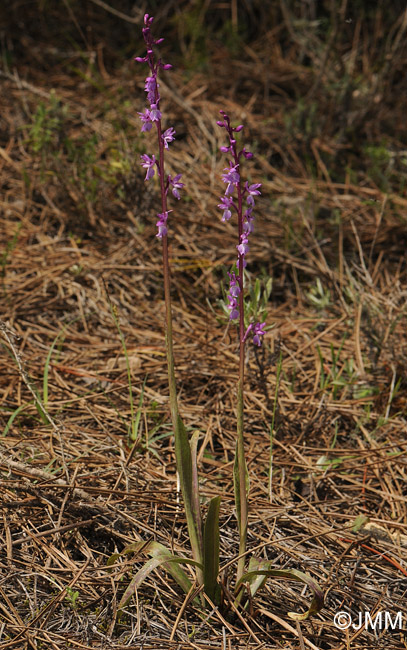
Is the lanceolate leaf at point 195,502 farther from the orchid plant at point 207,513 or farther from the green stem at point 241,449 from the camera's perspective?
the green stem at point 241,449

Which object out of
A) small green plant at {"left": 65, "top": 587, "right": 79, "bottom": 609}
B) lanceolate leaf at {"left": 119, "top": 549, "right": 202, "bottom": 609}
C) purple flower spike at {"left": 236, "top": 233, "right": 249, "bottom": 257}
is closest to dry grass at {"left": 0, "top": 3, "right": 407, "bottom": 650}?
small green plant at {"left": 65, "top": 587, "right": 79, "bottom": 609}

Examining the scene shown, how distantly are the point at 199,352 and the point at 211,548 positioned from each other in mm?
1311

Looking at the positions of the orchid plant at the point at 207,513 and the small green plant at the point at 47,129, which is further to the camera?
the small green plant at the point at 47,129

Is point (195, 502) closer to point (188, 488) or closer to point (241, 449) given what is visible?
point (188, 488)

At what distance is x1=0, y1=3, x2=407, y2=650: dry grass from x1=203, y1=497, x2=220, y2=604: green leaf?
0.06m

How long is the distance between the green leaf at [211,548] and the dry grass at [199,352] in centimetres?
6

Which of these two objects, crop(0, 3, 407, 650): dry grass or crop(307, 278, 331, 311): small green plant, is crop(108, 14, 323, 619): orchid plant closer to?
crop(0, 3, 407, 650): dry grass

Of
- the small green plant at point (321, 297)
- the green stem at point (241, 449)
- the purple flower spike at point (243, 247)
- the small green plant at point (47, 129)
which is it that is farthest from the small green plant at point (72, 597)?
the small green plant at point (47, 129)

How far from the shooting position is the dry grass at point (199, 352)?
194cm

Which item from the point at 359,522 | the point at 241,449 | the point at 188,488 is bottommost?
the point at 359,522

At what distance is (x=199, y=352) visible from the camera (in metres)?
3.04

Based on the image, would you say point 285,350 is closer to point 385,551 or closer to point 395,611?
point 385,551

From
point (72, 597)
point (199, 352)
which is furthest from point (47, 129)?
point (72, 597)

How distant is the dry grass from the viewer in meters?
1.94
